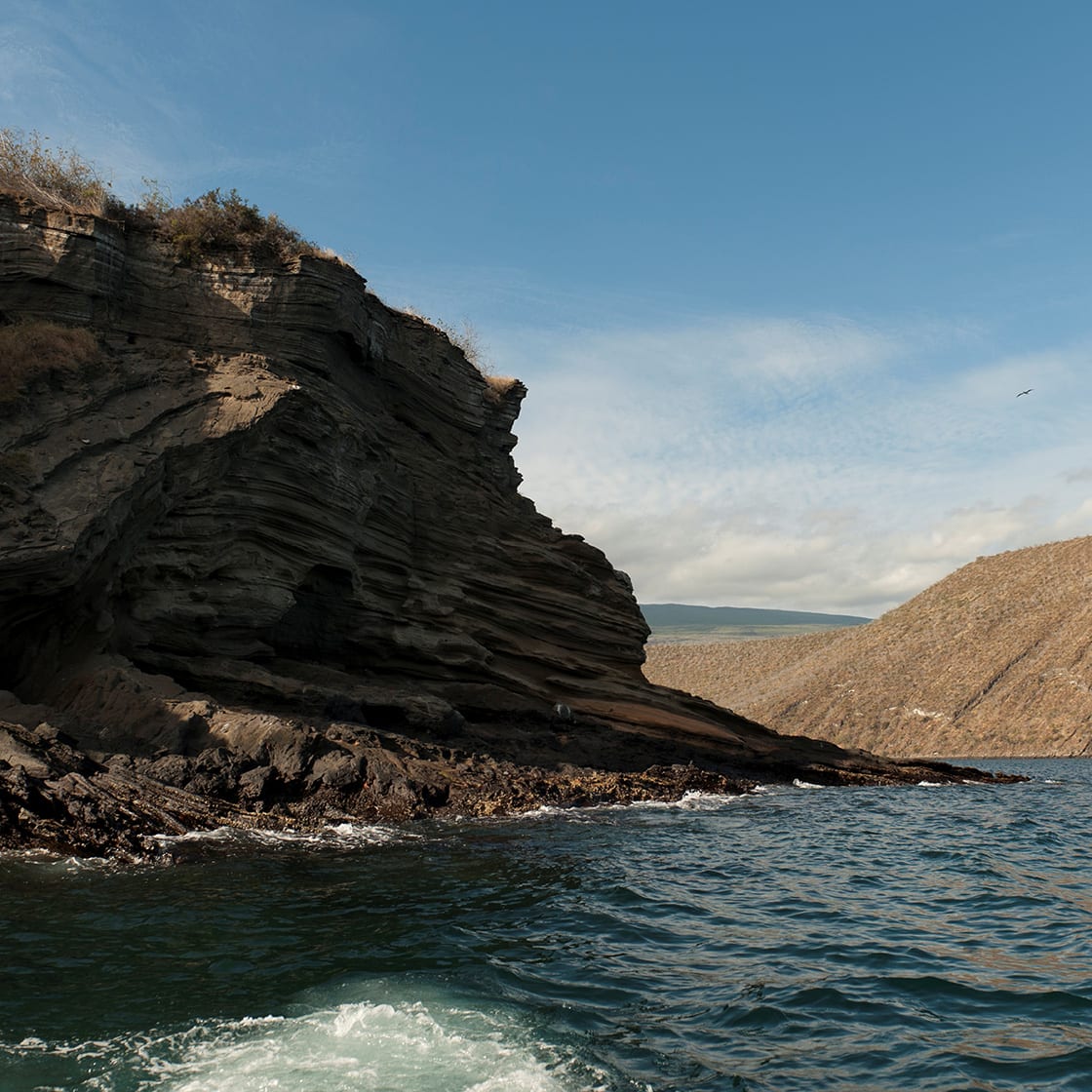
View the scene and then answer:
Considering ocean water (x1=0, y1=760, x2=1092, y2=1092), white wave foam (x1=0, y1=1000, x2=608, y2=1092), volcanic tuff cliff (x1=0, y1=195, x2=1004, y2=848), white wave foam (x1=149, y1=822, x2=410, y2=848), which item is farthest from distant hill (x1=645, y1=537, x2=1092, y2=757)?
white wave foam (x1=0, y1=1000, x2=608, y2=1092)

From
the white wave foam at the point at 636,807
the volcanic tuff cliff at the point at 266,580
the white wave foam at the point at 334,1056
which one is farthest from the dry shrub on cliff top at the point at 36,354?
the white wave foam at the point at 334,1056

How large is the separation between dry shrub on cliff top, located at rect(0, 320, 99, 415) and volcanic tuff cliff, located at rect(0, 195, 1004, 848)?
0.07 m

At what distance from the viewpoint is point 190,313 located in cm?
2483

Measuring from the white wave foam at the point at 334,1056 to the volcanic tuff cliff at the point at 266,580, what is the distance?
8399mm

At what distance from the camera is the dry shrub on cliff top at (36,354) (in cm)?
2041

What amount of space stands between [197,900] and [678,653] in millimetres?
104721

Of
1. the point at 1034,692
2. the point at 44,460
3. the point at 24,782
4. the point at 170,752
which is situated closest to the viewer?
the point at 24,782

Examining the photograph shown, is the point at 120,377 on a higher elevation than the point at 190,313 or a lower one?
lower

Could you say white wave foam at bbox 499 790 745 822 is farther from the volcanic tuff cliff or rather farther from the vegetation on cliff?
the vegetation on cliff

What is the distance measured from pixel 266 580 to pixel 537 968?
1561 centimetres

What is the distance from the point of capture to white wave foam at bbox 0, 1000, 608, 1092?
21.9 feet

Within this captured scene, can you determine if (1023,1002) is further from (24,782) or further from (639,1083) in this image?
(24,782)

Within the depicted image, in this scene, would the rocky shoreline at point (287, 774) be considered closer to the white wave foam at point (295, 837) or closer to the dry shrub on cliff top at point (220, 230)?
the white wave foam at point (295, 837)

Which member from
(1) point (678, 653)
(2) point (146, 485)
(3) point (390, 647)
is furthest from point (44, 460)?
(1) point (678, 653)
